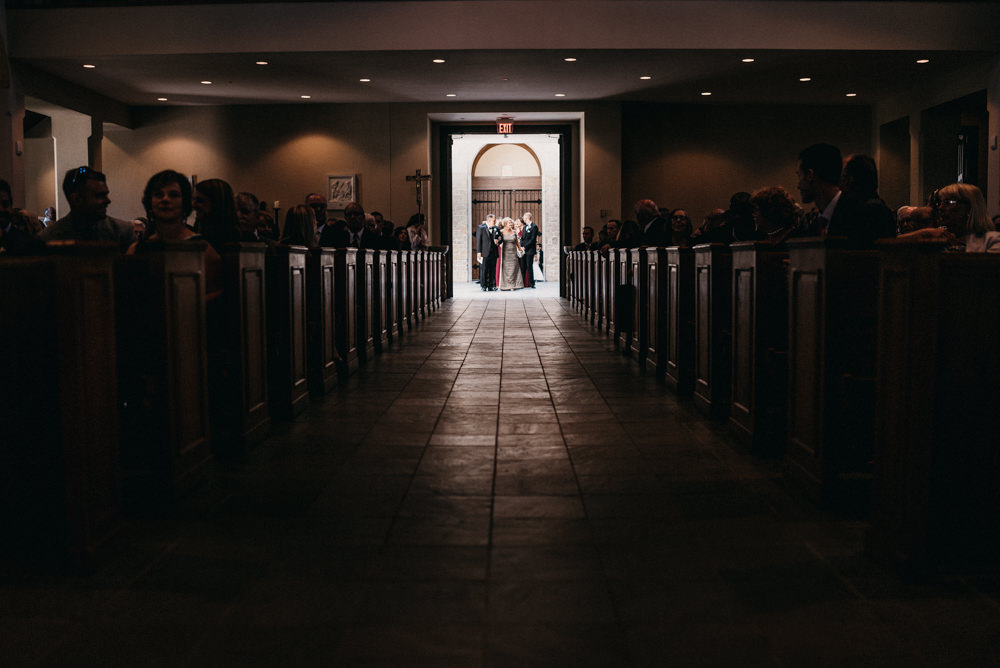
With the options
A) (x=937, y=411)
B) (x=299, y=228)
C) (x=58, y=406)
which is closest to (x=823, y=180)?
(x=937, y=411)

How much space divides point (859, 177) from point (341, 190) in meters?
12.8

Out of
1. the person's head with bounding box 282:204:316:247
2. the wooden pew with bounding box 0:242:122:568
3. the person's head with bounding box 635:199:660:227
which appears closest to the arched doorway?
the person's head with bounding box 635:199:660:227

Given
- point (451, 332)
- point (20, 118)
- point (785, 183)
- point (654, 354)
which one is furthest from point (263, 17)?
point (785, 183)

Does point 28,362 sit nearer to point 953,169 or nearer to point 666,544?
point 666,544

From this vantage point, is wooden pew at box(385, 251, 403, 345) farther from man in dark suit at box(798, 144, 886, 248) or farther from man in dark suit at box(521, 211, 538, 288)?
man in dark suit at box(521, 211, 538, 288)

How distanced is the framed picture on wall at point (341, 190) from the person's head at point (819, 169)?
12524 millimetres

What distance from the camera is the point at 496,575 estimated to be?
242 cm

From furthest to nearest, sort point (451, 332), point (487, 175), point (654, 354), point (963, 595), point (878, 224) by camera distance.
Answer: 1. point (487, 175)
2. point (451, 332)
3. point (654, 354)
4. point (878, 224)
5. point (963, 595)

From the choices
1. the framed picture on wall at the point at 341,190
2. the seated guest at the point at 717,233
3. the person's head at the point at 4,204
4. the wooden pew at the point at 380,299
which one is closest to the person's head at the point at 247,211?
the person's head at the point at 4,204

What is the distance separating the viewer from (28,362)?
2535mm

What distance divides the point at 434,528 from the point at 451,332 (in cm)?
670

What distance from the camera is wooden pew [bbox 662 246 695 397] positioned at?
543 cm

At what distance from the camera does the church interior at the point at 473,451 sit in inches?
82.1

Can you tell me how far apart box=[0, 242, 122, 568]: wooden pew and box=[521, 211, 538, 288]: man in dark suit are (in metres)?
15.5
